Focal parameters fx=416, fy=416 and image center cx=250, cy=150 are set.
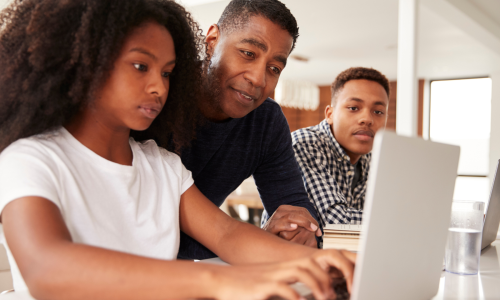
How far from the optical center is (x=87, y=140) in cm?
83

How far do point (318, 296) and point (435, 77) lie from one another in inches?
287

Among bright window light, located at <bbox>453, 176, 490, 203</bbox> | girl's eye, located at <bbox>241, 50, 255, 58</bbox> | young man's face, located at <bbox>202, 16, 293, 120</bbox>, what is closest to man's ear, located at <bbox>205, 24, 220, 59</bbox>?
young man's face, located at <bbox>202, 16, 293, 120</bbox>

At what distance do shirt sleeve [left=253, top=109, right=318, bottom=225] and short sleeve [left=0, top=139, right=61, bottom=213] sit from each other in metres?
0.83

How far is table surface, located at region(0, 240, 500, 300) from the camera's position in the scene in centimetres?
76

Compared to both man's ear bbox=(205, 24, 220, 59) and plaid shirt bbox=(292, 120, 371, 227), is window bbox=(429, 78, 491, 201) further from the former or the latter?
man's ear bbox=(205, 24, 220, 59)

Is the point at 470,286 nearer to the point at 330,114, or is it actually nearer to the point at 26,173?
the point at 26,173

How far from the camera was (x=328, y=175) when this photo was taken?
1594 millimetres

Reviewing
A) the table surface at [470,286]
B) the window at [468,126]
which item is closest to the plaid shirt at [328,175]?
the table surface at [470,286]

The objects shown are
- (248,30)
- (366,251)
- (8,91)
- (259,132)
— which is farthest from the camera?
(259,132)

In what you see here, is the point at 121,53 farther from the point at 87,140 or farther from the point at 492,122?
the point at 492,122

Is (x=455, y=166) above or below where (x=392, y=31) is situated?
below

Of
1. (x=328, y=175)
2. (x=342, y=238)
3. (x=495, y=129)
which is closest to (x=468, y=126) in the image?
(x=495, y=129)

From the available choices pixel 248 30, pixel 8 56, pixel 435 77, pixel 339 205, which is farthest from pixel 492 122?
pixel 8 56

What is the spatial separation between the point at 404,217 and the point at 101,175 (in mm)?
572
